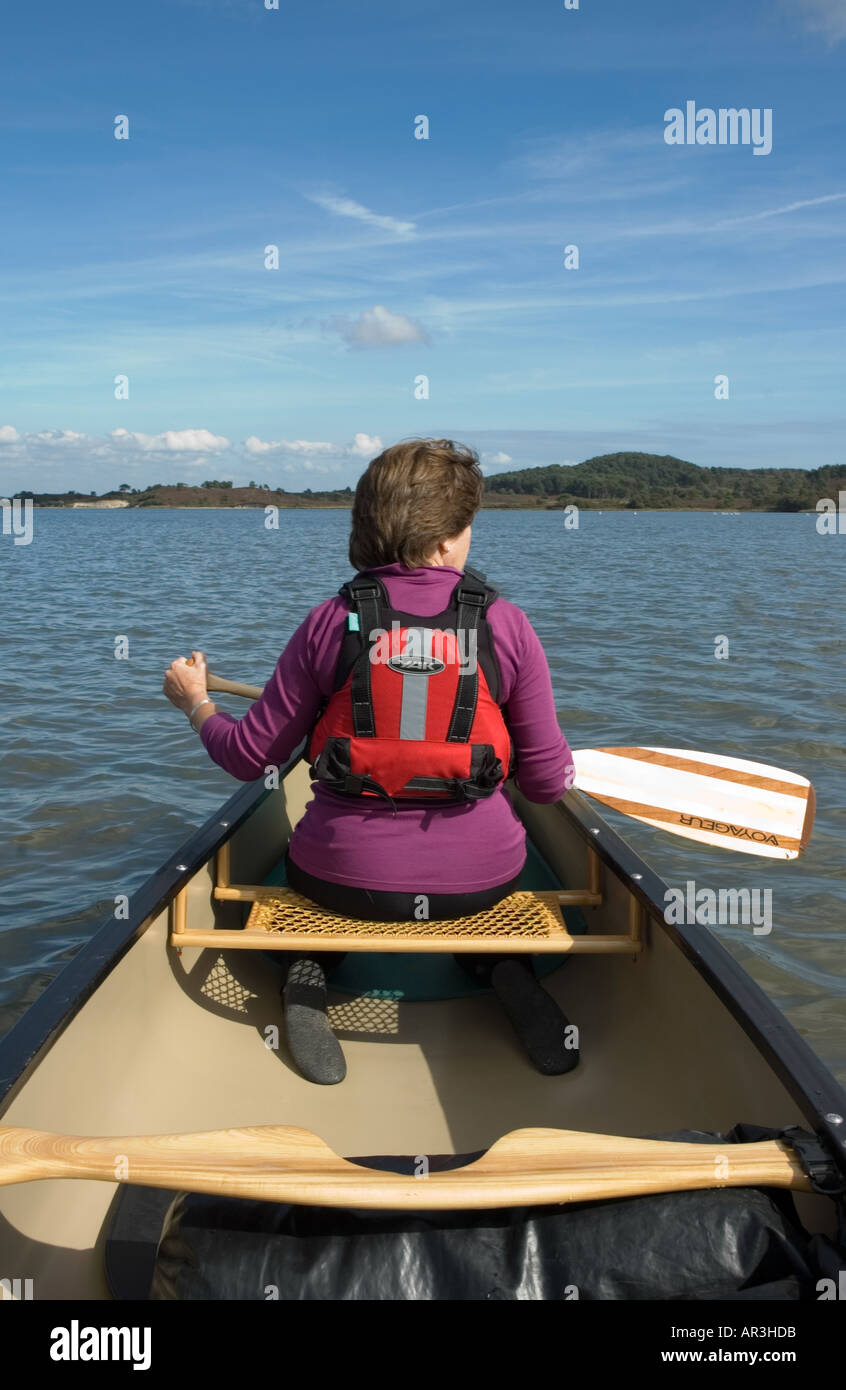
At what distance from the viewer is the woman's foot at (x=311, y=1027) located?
3.19 meters

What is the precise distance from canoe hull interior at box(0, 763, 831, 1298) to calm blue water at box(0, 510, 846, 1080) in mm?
1586

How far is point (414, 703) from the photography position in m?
2.87

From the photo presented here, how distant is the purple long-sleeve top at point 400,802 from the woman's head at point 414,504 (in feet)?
0.18

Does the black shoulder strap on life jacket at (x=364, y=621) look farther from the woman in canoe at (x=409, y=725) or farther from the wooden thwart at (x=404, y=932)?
the wooden thwart at (x=404, y=932)

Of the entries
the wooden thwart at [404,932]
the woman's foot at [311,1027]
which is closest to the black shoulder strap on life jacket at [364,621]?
the wooden thwart at [404,932]

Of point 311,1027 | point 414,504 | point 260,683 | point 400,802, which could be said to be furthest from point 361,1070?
point 260,683

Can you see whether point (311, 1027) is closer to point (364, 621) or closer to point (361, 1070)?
point (361, 1070)

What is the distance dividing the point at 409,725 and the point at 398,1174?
50.4 inches

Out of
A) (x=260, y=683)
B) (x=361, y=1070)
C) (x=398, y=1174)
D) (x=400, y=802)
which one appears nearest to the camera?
(x=398, y=1174)

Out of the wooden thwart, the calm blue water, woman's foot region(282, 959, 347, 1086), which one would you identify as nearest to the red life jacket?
the wooden thwart

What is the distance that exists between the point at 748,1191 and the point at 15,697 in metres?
10.2
